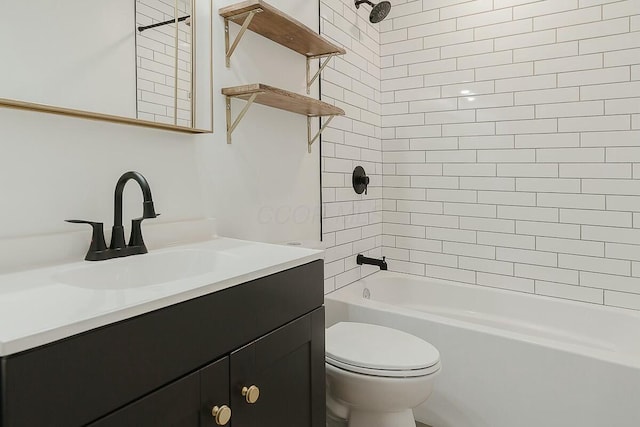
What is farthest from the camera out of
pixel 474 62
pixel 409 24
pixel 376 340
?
pixel 409 24

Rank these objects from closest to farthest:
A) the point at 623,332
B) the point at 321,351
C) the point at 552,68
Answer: the point at 321,351 → the point at 623,332 → the point at 552,68

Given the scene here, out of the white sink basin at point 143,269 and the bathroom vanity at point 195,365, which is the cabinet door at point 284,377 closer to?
the bathroom vanity at point 195,365

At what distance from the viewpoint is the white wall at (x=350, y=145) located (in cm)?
229

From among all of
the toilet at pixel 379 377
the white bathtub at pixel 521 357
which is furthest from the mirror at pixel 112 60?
the white bathtub at pixel 521 357

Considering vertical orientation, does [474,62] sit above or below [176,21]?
above

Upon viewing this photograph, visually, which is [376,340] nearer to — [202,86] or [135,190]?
[135,190]

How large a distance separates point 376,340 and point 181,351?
3.54ft

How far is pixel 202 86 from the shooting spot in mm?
1516

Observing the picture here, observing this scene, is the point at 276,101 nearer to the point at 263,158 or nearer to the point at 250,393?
the point at 263,158

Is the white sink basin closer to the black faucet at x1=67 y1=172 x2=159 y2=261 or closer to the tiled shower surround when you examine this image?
the black faucet at x1=67 y1=172 x2=159 y2=261

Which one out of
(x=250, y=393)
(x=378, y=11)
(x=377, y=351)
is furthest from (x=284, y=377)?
(x=378, y=11)

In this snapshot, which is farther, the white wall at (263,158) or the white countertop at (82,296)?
the white wall at (263,158)

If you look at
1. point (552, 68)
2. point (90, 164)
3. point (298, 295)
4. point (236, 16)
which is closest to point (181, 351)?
point (298, 295)

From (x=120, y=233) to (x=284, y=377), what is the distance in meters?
0.62
